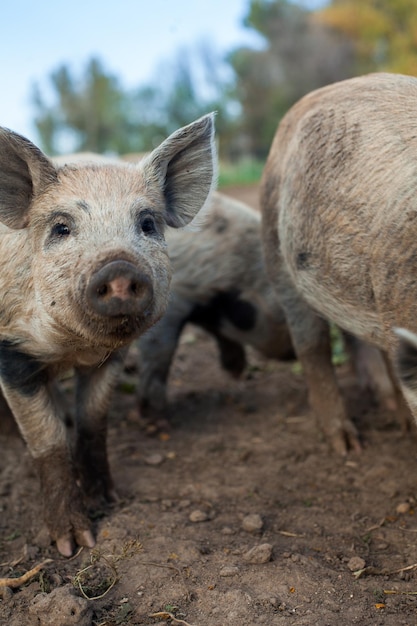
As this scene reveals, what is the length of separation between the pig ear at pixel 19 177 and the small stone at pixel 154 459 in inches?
71.7

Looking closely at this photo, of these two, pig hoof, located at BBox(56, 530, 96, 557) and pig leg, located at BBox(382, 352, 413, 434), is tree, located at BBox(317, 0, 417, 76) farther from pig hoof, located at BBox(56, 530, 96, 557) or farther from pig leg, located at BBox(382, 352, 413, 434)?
pig hoof, located at BBox(56, 530, 96, 557)

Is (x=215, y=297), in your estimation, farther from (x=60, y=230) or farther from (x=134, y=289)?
(x=134, y=289)

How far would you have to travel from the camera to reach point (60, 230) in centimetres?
312

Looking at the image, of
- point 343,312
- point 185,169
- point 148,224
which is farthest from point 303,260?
point 148,224

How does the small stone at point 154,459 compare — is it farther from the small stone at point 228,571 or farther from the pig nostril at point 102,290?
the pig nostril at point 102,290

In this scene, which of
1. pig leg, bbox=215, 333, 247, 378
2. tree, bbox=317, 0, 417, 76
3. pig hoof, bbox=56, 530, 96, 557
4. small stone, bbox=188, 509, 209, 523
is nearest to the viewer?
pig hoof, bbox=56, 530, 96, 557

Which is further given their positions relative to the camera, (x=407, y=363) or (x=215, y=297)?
(x=215, y=297)

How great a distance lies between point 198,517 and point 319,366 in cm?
137

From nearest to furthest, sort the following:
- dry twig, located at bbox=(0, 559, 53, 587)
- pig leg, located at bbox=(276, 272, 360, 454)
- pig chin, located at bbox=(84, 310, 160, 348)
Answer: pig chin, located at bbox=(84, 310, 160, 348), dry twig, located at bbox=(0, 559, 53, 587), pig leg, located at bbox=(276, 272, 360, 454)

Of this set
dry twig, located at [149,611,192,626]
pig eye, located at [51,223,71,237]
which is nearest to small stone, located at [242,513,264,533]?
dry twig, located at [149,611,192,626]

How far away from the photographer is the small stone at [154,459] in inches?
176

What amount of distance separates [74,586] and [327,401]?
2.16 metres

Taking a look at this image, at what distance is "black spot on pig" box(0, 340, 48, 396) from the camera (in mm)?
3438

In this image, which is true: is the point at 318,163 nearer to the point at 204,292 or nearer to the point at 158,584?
the point at 204,292
